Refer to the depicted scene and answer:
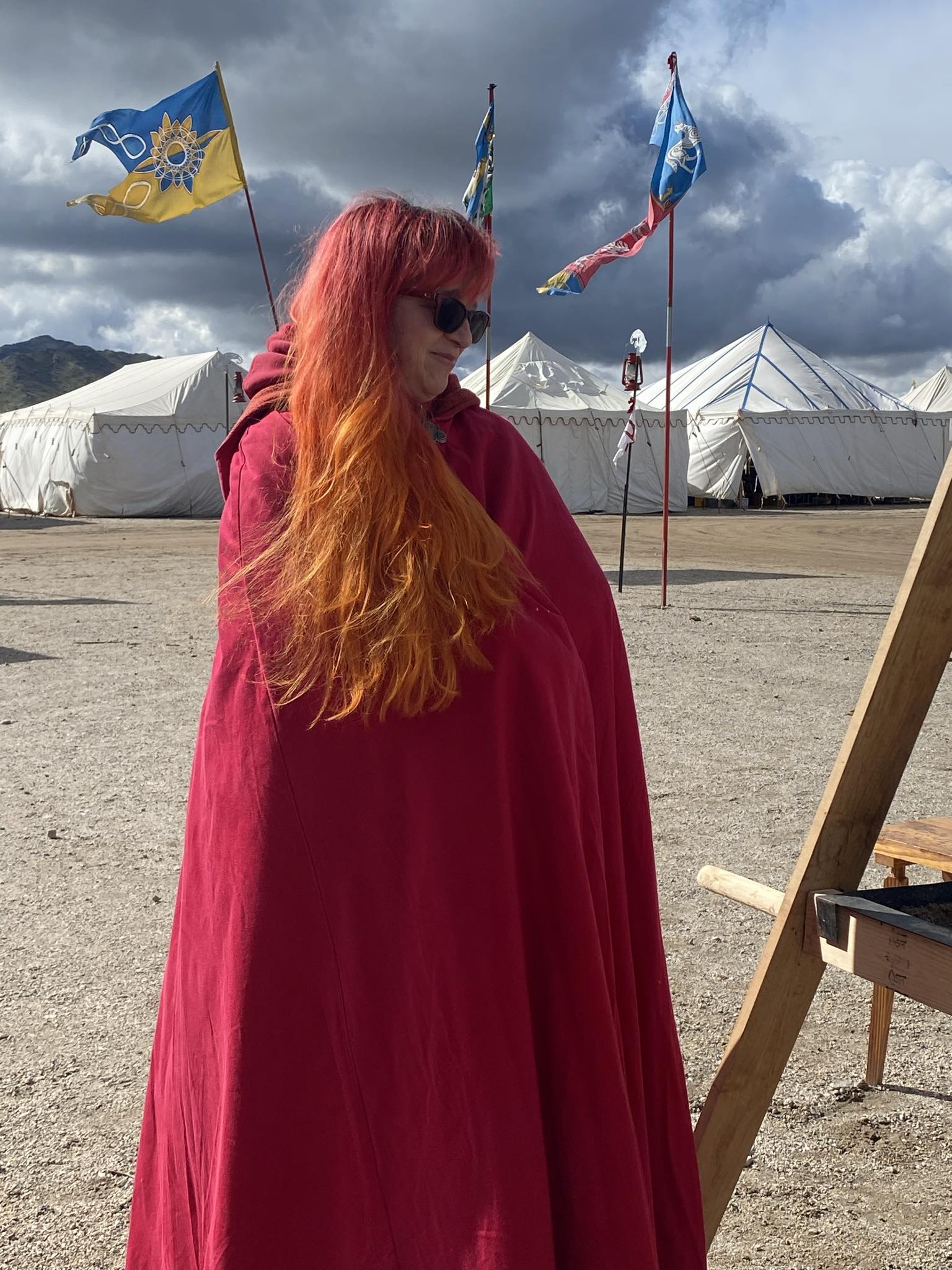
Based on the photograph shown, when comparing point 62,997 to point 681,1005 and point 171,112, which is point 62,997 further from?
point 171,112

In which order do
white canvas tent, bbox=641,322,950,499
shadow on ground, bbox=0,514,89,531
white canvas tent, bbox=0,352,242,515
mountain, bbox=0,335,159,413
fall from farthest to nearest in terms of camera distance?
1. mountain, bbox=0,335,159,413
2. white canvas tent, bbox=641,322,950,499
3. white canvas tent, bbox=0,352,242,515
4. shadow on ground, bbox=0,514,89,531

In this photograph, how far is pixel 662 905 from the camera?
3.62 m

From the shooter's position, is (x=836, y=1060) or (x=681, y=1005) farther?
(x=681, y=1005)

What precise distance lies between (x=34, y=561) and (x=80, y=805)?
12401 mm

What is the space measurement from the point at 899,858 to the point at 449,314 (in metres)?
1.60

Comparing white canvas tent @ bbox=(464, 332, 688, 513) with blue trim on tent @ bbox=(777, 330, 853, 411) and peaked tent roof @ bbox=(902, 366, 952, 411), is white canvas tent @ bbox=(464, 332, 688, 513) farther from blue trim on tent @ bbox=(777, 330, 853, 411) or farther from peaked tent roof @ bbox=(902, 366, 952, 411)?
peaked tent roof @ bbox=(902, 366, 952, 411)

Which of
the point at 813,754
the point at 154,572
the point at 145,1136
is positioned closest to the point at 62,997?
the point at 145,1136

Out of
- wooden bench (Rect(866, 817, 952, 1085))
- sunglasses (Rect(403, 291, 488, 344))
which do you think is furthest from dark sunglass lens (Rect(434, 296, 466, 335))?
wooden bench (Rect(866, 817, 952, 1085))

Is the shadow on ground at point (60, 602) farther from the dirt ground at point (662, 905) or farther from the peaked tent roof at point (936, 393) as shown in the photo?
the peaked tent roof at point (936, 393)

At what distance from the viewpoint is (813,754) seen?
541 centimetres

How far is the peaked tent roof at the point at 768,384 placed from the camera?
1188 inches

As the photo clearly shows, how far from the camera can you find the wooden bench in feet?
7.88

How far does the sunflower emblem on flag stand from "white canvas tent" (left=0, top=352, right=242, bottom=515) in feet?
56.2

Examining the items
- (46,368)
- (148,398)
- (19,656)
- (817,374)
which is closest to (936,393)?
(817,374)
